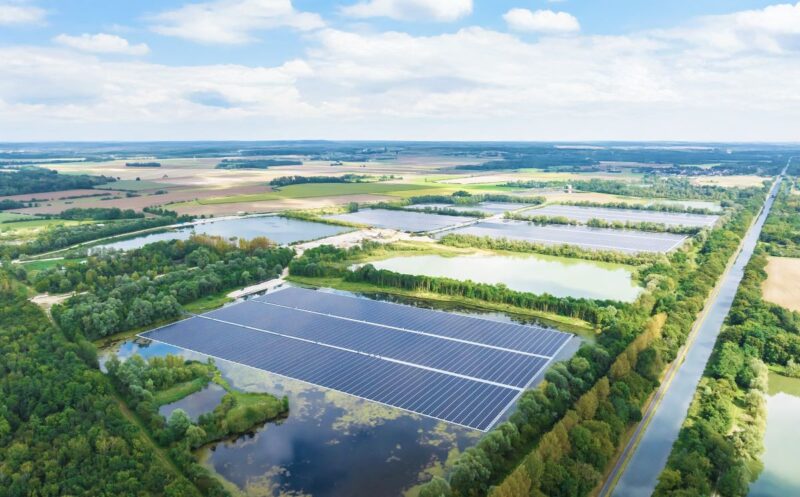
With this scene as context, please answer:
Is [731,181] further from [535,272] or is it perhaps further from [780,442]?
[780,442]

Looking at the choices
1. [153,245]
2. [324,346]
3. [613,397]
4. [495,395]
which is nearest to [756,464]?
[613,397]

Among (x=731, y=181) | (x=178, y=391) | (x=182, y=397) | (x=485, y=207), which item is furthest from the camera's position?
(x=731, y=181)

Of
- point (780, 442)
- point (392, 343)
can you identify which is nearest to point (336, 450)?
point (392, 343)

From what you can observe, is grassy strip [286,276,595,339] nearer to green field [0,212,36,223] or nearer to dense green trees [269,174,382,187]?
green field [0,212,36,223]

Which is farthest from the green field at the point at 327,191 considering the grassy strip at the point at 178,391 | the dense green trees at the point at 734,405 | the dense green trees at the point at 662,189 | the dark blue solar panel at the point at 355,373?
the dense green trees at the point at 734,405

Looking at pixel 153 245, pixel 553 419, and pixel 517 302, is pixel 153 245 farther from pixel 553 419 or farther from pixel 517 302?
pixel 553 419

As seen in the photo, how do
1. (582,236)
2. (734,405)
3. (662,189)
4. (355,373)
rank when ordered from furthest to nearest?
1. (662,189)
2. (582,236)
3. (355,373)
4. (734,405)

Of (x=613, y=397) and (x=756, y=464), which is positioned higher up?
(x=613, y=397)
